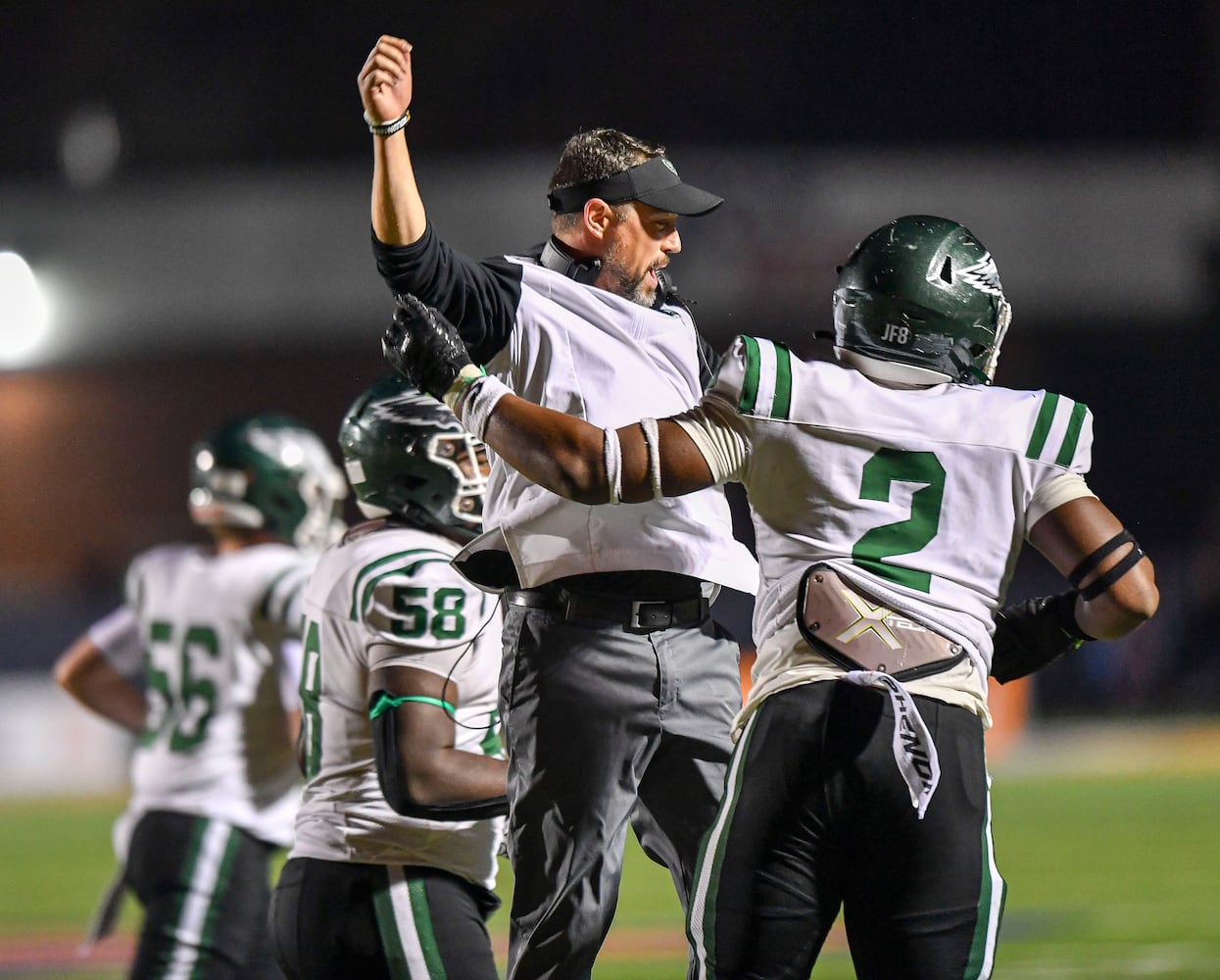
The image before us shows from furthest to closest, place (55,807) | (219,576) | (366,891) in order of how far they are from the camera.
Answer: (55,807) < (219,576) < (366,891)

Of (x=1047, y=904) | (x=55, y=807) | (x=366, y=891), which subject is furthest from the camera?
(x=55, y=807)

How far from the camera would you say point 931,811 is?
2.38 m

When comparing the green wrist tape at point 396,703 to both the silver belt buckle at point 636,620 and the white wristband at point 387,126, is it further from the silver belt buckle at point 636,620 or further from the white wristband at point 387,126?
the white wristband at point 387,126

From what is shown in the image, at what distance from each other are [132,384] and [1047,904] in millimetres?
15140

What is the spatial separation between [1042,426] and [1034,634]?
15.3 inches

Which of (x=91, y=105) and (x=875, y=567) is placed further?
(x=91, y=105)

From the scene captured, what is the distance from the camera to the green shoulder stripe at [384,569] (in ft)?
10.2

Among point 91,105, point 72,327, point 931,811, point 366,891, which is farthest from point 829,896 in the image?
point 91,105

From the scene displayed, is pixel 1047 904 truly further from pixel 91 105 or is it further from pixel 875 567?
pixel 91 105

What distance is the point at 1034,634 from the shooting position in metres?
2.67

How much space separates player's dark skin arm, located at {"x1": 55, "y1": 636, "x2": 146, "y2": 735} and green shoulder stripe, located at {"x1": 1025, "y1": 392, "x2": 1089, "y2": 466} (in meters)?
3.02

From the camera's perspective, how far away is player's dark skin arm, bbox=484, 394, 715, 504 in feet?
8.06

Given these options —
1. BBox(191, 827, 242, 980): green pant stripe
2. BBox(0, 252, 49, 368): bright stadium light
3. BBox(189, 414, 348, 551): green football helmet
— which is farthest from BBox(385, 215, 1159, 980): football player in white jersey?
BBox(0, 252, 49, 368): bright stadium light

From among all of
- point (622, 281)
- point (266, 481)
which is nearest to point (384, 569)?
point (622, 281)
